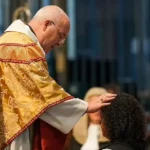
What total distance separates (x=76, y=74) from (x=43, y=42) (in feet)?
14.5

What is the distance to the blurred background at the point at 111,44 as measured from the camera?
25.2ft

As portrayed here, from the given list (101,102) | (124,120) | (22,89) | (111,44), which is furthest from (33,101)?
(111,44)

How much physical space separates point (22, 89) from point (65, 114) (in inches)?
8.7

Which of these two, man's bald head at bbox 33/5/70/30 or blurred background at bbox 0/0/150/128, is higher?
man's bald head at bbox 33/5/70/30

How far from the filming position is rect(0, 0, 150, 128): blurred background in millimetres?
7691

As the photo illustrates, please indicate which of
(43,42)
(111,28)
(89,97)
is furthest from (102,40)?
(43,42)

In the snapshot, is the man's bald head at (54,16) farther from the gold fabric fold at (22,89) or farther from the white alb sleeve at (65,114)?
the white alb sleeve at (65,114)

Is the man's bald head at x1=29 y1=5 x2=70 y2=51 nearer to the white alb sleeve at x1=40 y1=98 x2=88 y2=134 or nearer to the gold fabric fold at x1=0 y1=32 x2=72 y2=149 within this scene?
the gold fabric fold at x1=0 y1=32 x2=72 y2=149

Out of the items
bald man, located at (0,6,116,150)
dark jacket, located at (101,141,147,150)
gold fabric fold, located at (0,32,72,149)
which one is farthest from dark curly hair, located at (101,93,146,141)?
gold fabric fold, located at (0,32,72,149)

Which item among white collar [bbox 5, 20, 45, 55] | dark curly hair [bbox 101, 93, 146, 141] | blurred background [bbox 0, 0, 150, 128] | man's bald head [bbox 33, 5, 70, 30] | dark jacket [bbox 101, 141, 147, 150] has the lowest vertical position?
blurred background [bbox 0, 0, 150, 128]

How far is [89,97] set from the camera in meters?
4.33

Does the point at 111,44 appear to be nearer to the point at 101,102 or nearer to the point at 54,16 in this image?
the point at 54,16

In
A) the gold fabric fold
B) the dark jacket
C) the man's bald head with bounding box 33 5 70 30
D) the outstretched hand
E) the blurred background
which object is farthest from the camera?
the blurred background

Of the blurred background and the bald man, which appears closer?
the bald man
